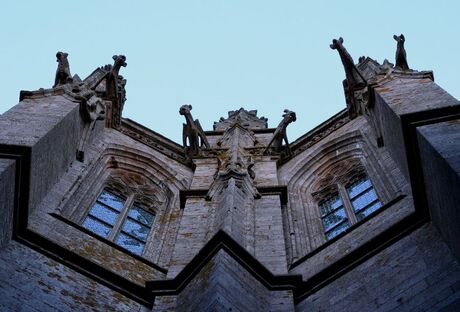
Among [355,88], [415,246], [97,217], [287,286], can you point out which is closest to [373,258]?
[415,246]

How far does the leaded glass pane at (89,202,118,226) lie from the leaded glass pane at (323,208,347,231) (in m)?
3.77

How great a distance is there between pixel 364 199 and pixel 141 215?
4.17m

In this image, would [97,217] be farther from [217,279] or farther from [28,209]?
[217,279]

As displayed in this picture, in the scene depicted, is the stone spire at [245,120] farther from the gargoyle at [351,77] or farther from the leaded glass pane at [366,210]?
the leaded glass pane at [366,210]

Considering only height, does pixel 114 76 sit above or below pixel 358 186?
above

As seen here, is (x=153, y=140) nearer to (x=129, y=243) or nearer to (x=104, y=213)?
(x=104, y=213)

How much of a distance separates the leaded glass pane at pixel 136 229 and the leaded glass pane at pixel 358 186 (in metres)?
3.98

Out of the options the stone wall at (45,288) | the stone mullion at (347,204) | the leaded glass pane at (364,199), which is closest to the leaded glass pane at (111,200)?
the stone mullion at (347,204)

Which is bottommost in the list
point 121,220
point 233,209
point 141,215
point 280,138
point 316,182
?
point 233,209

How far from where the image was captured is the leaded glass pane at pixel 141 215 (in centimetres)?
1477

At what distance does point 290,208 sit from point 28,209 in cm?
540

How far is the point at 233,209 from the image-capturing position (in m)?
11.1

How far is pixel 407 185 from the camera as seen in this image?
12422 millimetres

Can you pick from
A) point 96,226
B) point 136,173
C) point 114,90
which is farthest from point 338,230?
point 114,90
